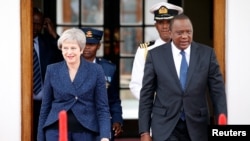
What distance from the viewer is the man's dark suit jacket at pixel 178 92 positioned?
414 centimetres

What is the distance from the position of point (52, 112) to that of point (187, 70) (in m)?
0.87

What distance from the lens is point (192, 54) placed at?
4195mm

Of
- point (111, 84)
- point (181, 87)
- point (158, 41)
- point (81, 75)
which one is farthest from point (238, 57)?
point (81, 75)

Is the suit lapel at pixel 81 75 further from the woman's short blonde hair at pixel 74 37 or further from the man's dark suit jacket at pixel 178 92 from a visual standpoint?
the man's dark suit jacket at pixel 178 92

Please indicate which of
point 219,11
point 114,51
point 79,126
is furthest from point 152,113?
point 114,51

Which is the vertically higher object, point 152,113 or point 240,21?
point 240,21

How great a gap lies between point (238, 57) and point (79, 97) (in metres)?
1.51

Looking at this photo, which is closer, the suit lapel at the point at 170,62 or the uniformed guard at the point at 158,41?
the suit lapel at the point at 170,62

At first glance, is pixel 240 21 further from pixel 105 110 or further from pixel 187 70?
pixel 105 110
